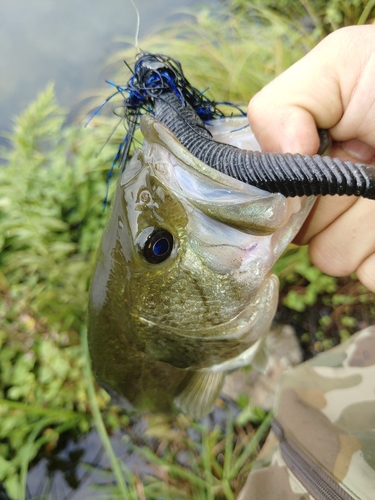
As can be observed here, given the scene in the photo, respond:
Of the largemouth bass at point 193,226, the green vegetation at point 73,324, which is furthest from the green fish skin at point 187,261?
the green vegetation at point 73,324

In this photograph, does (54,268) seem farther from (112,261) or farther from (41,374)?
(112,261)

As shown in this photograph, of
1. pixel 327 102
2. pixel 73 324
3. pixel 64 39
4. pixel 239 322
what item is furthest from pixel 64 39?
pixel 239 322

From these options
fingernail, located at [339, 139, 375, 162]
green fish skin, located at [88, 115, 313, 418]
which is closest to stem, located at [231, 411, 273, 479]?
green fish skin, located at [88, 115, 313, 418]

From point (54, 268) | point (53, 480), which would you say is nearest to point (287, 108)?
point (54, 268)

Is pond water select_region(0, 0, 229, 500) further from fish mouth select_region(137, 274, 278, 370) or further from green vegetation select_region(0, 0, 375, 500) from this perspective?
fish mouth select_region(137, 274, 278, 370)

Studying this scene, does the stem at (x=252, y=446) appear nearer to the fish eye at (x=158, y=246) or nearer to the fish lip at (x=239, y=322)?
the fish lip at (x=239, y=322)

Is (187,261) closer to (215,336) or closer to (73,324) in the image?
(215,336)
